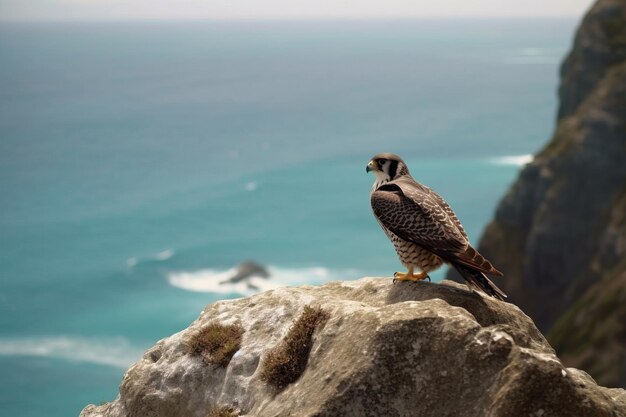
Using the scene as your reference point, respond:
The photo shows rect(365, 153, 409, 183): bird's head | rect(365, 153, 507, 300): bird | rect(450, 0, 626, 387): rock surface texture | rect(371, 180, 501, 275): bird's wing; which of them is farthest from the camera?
rect(450, 0, 626, 387): rock surface texture

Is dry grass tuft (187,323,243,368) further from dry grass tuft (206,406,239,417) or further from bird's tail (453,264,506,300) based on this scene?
bird's tail (453,264,506,300)

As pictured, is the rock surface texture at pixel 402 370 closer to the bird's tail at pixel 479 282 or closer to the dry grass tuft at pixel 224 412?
the dry grass tuft at pixel 224 412

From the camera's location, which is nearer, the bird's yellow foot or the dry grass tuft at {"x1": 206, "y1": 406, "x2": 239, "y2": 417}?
the dry grass tuft at {"x1": 206, "y1": 406, "x2": 239, "y2": 417}

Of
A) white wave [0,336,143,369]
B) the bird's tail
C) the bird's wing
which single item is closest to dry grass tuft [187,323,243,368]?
the bird's wing

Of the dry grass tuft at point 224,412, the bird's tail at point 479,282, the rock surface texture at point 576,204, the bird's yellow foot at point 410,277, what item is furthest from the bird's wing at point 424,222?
the rock surface texture at point 576,204

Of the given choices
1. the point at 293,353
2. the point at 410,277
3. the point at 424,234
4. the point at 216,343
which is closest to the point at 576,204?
the point at 410,277

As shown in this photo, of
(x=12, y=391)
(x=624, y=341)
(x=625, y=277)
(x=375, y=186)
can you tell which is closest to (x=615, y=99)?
(x=625, y=277)

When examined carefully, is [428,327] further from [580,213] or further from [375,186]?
[580,213]
